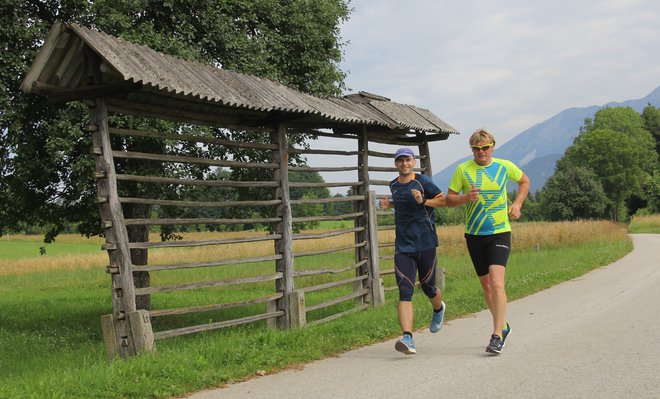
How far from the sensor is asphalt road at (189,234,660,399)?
4.83 m

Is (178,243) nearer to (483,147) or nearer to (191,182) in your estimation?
(191,182)

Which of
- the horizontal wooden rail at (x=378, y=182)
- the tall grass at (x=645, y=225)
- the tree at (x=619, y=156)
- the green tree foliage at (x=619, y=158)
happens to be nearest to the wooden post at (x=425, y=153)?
the horizontal wooden rail at (x=378, y=182)

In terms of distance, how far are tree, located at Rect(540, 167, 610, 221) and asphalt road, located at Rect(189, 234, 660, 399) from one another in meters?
59.5

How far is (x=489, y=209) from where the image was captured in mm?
6246

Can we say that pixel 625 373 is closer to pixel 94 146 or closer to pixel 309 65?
pixel 94 146

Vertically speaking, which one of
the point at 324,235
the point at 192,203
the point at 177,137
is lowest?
the point at 324,235

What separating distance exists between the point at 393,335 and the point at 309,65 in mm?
6782

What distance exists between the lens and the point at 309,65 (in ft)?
41.3

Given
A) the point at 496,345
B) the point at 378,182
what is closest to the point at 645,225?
the point at 378,182

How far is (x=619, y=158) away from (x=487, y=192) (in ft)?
244

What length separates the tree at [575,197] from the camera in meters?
64.1

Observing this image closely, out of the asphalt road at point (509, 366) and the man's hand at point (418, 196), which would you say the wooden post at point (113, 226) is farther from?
the man's hand at point (418, 196)

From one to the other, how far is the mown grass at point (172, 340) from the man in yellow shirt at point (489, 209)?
1.66 m

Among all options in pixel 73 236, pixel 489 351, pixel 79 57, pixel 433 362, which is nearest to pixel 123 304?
pixel 79 57
